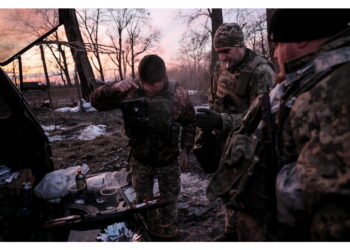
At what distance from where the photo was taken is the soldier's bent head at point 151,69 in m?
2.67

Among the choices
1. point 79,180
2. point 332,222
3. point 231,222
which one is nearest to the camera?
point 332,222

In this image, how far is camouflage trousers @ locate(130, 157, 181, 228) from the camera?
2.87m

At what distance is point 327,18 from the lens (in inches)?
45.6

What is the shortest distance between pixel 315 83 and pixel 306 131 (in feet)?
0.70

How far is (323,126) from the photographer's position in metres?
1.00

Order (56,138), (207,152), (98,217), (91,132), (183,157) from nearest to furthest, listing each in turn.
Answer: (207,152) < (98,217) < (183,157) < (56,138) < (91,132)

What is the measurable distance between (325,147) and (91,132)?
8.60m

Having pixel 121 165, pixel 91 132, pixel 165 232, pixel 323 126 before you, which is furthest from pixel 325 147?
pixel 91 132

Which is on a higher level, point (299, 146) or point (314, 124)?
point (314, 124)

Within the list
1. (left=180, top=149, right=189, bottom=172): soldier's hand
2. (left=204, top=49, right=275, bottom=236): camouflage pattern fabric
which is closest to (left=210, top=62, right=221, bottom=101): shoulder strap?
(left=204, top=49, right=275, bottom=236): camouflage pattern fabric

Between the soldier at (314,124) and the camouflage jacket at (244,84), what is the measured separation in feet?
4.00

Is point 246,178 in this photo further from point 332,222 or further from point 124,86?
point 124,86

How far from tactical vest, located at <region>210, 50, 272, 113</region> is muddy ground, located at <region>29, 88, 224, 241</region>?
1468 mm

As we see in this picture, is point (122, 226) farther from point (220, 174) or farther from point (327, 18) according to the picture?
point (327, 18)
